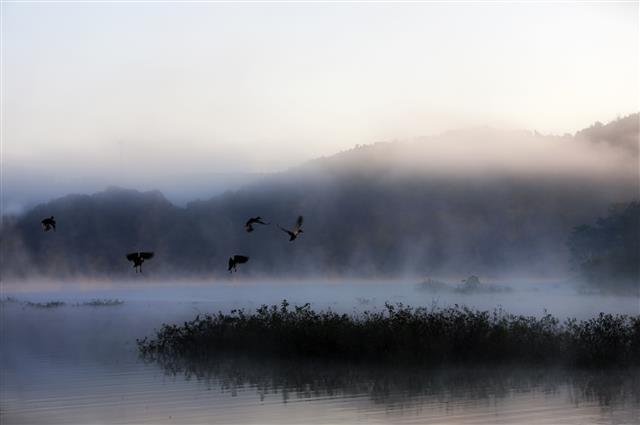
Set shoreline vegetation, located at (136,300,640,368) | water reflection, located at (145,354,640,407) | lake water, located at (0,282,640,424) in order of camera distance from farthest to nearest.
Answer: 1. shoreline vegetation, located at (136,300,640,368)
2. water reflection, located at (145,354,640,407)
3. lake water, located at (0,282,640,424)

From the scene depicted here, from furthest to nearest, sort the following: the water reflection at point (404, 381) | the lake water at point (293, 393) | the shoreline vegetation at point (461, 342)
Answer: the shoreline vegetation at point (461, 342)
the water reflection at point (404, 381)
the lake water at point (293, 393)

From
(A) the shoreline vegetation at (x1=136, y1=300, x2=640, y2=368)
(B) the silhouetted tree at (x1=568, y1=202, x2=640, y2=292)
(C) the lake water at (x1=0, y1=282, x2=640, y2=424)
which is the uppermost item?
(B) the silhouetted tree at (x1=568, y1=202, x2=640, y2=292)

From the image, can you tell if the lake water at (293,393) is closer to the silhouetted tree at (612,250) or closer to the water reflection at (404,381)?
the water reflection at (404,381)

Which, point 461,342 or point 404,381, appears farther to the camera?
point 461,342

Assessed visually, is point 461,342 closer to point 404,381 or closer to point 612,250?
point 404,381

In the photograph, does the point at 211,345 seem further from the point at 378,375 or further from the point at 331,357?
the point at 378,375

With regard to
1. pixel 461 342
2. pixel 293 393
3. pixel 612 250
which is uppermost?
pixel 612 250

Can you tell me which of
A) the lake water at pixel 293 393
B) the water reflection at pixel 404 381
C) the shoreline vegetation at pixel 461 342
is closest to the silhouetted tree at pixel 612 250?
the shoreline vegetation at pixel 461 342

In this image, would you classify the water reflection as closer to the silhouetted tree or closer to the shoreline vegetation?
the shoreline vegetation

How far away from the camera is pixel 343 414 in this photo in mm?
28484

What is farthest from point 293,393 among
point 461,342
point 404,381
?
point 461,342

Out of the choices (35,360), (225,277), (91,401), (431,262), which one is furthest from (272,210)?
(91,401)

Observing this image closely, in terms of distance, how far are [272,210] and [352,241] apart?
14743 mm

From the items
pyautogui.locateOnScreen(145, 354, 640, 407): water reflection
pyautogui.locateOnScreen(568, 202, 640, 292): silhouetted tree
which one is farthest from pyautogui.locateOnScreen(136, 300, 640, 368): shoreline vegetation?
pyautogui.locateOnScreen(568, 202, 640, 292): silhouetted tree
